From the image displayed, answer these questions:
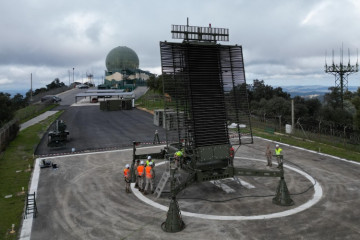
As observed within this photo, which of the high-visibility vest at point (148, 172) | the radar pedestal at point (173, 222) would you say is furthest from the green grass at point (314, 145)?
Answer: the radar pedestal at point (173, 222)

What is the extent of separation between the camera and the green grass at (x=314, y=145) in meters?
24.9

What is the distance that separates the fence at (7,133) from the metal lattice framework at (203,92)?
19886 mm

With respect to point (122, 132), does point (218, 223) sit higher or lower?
lower

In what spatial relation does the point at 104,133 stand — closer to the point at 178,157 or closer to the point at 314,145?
the point at 178,157

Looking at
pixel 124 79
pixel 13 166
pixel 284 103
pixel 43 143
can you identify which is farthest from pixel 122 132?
pixel 124 79

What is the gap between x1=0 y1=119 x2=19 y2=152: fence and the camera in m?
27.4

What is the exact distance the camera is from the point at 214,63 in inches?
640

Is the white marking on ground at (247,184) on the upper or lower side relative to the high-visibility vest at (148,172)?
lower

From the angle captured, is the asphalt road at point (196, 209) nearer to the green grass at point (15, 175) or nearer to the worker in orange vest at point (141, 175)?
the worker in orange vest at point (141, 175)

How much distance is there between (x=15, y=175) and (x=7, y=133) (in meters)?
11.9

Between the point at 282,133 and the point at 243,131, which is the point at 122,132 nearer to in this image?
the point at 243,131

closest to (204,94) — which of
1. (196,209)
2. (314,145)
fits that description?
(196,209)

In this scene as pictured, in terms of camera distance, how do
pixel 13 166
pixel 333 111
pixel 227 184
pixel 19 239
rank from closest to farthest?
pixel 19 239
pixel 227 184
pixel 13 166
pixel 333 111

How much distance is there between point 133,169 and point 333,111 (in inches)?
1860
